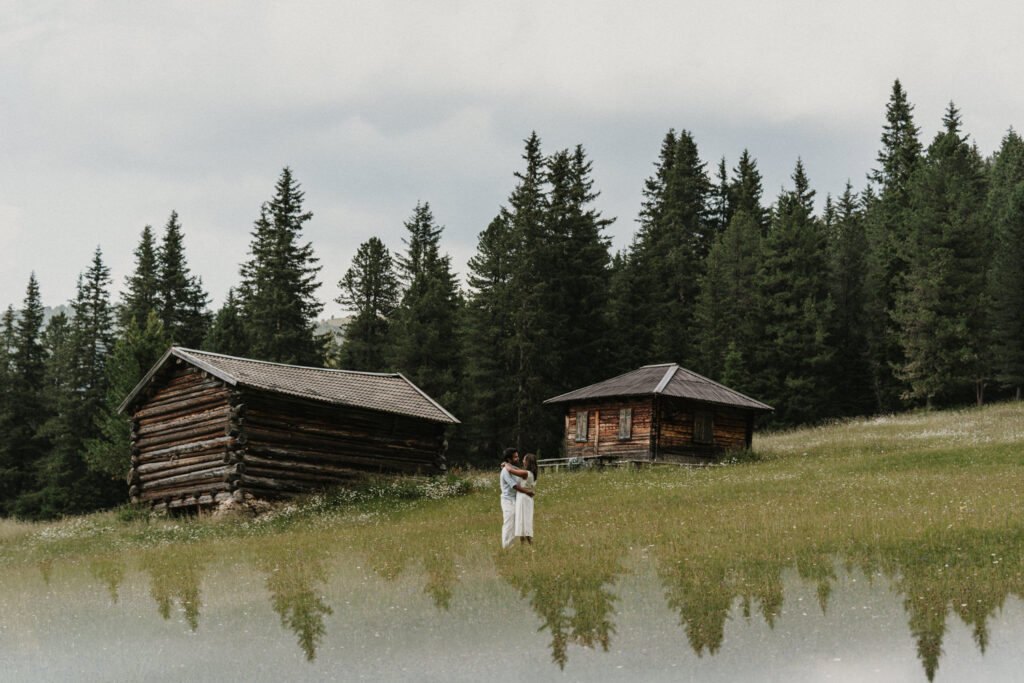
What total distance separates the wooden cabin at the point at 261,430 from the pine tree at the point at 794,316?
105 feet

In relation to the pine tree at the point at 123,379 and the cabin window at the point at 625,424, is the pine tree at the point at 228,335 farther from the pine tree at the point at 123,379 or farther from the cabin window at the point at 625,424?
the cabin window at the point at 625,424

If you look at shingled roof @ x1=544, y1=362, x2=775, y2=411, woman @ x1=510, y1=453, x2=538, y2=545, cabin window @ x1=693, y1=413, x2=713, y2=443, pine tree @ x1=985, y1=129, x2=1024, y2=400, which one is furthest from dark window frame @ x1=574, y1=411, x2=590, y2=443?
pine tree @ x1=985, y1=129, x2=1024, y2=400

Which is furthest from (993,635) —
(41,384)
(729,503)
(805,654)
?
(41,384)

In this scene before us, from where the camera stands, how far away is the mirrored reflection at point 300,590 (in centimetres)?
1041

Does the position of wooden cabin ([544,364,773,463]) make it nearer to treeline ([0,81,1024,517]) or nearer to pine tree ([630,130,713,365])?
treeline ([0,81,1024,517])

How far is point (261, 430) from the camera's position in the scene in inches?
1076

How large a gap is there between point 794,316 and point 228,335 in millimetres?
39716

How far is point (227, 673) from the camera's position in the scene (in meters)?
8.84

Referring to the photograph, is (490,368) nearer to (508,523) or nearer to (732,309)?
(732,309)

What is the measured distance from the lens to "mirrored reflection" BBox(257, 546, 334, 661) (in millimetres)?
10409

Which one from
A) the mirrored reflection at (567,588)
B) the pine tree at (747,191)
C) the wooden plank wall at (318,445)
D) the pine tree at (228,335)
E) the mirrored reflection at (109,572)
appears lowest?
the mirrored reflection at (109,572)

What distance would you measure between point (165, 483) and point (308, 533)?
10300 mm

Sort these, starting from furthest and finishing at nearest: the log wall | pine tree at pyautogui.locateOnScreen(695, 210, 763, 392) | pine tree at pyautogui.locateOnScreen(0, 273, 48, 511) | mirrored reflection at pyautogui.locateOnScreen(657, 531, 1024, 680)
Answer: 1. pine tree at pyautogui.locateOnScreen(0, 273, 48, 511)
2. pine tree at pyautogui.locateOnScreen(695, 210, 763, 392)
3. the log wall
4. mirrored reflection at pyautogui.locateOnScreen(657, 531, 1024, 680)

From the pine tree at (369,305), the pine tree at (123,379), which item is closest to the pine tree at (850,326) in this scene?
the pine tree at (369,305)
